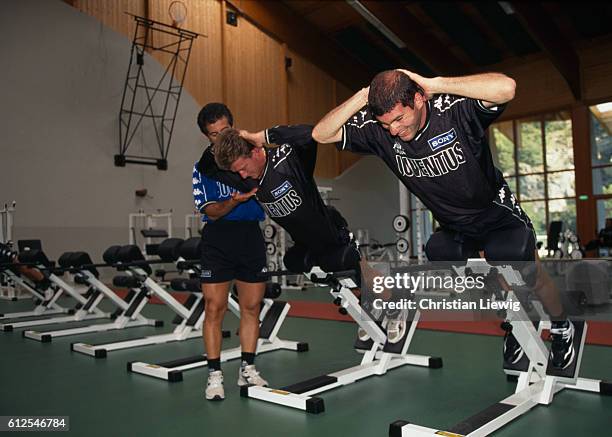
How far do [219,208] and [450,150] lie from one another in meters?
1.25

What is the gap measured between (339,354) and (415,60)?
11.0 metres

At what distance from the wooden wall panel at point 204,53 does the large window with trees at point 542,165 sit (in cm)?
734

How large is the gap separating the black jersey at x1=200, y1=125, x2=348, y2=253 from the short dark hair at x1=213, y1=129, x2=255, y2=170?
0.40 ft

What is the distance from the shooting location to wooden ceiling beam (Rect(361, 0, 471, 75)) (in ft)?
34.6

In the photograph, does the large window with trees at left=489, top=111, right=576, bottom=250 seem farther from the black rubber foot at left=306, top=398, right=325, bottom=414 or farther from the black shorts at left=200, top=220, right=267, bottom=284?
the black rubber foot at left=306, top=398, right=325, bottom=414

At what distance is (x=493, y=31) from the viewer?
1225cm

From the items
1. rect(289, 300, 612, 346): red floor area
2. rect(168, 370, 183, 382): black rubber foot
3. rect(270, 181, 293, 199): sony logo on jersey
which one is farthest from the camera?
rect(289, 300, 612, 346): red floor area

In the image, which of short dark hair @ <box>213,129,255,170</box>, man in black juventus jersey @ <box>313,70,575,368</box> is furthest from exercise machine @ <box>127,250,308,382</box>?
man in black juventus jersey @ <box>313,70,575,368</box>

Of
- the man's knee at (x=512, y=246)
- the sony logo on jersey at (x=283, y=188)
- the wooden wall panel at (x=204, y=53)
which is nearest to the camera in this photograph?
the man's knee at (x=512, y=246)

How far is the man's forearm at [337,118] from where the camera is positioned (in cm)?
188

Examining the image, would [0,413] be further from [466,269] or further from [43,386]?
[466,269]

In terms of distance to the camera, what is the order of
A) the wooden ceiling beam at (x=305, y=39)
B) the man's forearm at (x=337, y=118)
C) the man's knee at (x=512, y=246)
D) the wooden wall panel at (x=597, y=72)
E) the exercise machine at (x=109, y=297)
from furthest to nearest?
the wooden wall panel at (x=597, y=72)
the wooden ceiling beam at (x=305, y=39)
the exercise machine at (x=109, y=297)
the man's knee at (x=512, y=246)
the man's forearm at (x=337, y=118)

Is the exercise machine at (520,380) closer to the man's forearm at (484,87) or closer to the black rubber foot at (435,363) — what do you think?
the black rubber foot at (435,363)

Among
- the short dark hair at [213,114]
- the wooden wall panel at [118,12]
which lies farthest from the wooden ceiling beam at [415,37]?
the short dark hair at [213,114]
